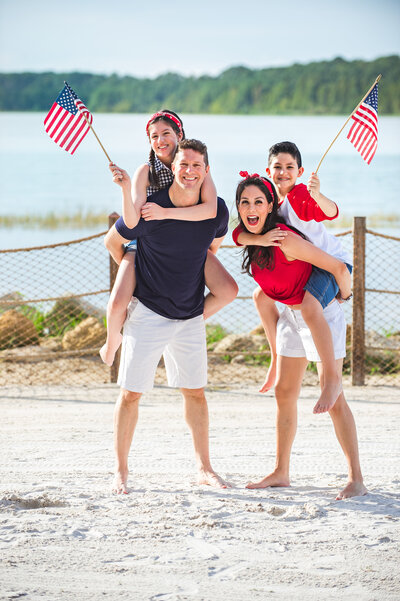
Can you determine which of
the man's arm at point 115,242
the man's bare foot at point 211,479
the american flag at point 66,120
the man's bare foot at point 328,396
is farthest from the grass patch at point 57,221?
the man's bare foot at point 328,396

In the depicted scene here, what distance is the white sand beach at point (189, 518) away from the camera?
3.37m

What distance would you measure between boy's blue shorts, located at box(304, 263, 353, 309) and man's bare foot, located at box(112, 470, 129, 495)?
4.48 ft

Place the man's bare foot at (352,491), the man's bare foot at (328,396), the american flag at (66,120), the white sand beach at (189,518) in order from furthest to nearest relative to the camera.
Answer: the american flag at (66,120)
the man's bare foot at (352,491)
the man's bare foot at (328,396)
the white sand beach at (189,518)

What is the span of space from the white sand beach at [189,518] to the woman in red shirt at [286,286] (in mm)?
345

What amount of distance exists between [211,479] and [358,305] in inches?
125

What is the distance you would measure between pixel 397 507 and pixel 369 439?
1336 millimetres

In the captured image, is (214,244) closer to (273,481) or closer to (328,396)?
(328,396)

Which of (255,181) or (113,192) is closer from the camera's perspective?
(255,181)

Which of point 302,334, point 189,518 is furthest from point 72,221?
point 189,518

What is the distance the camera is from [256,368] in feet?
26.1

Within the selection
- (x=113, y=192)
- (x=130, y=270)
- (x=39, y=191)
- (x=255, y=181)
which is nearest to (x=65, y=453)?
(x=130, y=270)

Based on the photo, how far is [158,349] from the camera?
4.32 metres

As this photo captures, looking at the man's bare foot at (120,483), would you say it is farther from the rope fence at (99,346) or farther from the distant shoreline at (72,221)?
the distant shoreline at (72,221)

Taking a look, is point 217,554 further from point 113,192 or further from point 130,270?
point 113,192
